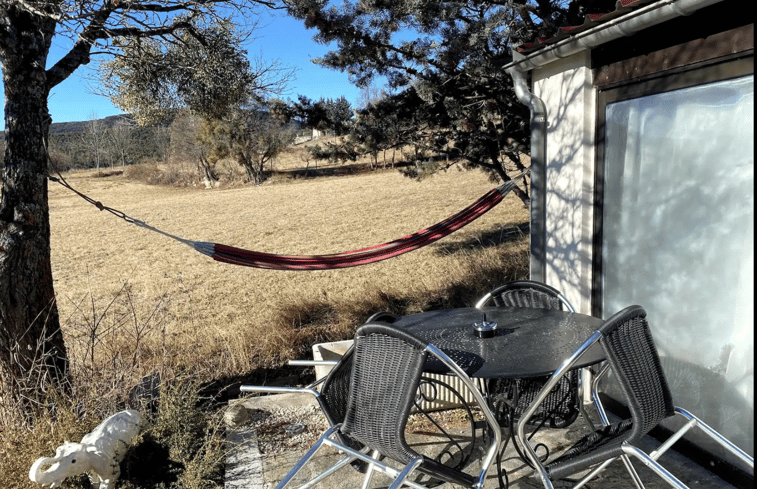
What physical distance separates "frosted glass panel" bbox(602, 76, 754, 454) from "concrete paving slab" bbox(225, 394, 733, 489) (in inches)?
13.4

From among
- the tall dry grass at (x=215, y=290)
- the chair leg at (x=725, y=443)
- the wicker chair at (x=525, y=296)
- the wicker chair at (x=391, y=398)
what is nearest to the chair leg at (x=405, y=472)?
the wicker chair at (x=391, y=398)

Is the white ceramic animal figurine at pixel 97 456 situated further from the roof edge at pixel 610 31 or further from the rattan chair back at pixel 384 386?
the roof edge at pixel 610 31

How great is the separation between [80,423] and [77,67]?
2.01 m

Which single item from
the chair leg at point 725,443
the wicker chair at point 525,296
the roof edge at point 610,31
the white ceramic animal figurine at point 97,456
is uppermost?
the roof edge at point 610,31

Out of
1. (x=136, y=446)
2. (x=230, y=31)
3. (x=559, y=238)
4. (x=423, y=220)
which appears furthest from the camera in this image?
(x=423, y=220)

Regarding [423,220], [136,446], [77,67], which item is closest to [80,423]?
[136,446]

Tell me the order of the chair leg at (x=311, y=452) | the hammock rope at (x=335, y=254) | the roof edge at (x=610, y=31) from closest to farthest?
the chair leg at (x=311, y=452)
the roof edge at (x=610, y=31)
the hammock rope at (x=335, y=254)

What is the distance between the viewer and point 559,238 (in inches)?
129

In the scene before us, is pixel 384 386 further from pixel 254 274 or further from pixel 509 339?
pixel 254 274

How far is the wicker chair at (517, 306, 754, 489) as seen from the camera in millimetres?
1674

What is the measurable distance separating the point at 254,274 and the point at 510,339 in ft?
20.3

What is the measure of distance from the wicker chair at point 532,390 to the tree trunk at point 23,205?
2.14 m

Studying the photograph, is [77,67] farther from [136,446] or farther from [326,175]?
[326,175]

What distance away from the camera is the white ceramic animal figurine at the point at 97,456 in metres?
2.11
